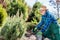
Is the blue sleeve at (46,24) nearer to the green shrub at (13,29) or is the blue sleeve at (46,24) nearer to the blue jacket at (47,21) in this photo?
the blue jacket at (47,21)

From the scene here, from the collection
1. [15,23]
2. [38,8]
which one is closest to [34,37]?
[15,23]

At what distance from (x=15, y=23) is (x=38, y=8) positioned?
9.43ft

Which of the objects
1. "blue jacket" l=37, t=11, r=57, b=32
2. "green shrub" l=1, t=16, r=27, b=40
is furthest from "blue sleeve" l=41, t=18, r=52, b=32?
"green shrub" l=1, t=16, r=27, b=40

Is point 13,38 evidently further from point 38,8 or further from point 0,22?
→ point 38,8

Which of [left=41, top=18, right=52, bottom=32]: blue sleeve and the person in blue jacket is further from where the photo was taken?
[left=41, top=18, right=52, bottom=32]: blue sleeve

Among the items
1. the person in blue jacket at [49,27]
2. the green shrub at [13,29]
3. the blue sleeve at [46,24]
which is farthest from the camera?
the blue sleeve at [46,24]

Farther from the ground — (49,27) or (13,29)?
(13,29)

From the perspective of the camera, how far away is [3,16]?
601cm

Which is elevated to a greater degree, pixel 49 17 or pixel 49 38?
pixel 49 17

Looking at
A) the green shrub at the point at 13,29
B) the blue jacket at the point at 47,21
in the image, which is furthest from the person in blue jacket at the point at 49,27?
the green shrub at the point at 13,29

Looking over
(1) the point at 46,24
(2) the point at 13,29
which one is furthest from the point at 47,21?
(2) the point at 13,29

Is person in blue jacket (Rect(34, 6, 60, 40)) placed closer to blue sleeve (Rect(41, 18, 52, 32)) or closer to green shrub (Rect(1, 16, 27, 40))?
blue sleeve (Rect(41, 18, 52, 32))

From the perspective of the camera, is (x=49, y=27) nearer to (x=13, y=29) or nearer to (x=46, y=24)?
(x=46, y=24)

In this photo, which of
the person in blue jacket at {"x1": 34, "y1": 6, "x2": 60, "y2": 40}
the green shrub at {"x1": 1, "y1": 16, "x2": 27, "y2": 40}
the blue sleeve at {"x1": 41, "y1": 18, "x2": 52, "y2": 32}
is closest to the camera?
the green shrub at {"x1": 1, "y1": 16, "x2": 27, "y2": 40}
